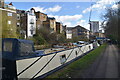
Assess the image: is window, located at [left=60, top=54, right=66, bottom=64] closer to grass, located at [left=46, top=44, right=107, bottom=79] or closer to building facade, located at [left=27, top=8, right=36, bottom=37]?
grass, located at [left=46, top=44, right=107, bottom=79]

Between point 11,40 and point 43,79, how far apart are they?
2.26m

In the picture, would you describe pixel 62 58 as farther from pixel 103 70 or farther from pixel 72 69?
pixel 103 70

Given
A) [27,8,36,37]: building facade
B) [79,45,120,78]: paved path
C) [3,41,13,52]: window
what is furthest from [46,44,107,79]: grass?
[27,8,36,37]: building facade

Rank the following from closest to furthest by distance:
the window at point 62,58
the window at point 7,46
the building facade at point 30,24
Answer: the window at point 7,46 < the window at point 62,58 < the building facade at point 30,24

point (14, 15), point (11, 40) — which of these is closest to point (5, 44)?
point (11, 40)

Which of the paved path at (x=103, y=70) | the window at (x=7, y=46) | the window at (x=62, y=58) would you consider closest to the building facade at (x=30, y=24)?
the window at (x=62, y=58)

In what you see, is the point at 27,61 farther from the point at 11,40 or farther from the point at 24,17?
the point at 24,17

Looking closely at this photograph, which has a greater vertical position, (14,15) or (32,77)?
(14,15)

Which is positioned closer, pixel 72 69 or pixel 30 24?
pixel 72 69

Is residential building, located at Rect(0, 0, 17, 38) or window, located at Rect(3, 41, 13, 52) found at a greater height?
residential building, located at Rect(0, 0, 17, 38)

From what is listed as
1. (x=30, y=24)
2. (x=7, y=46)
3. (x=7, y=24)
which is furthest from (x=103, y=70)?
(x=30, y=24)

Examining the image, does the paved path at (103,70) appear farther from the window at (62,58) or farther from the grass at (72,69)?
the window at (62,58)

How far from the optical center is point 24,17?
45406 millimetres

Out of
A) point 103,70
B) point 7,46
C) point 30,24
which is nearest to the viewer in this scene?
point 7,46
